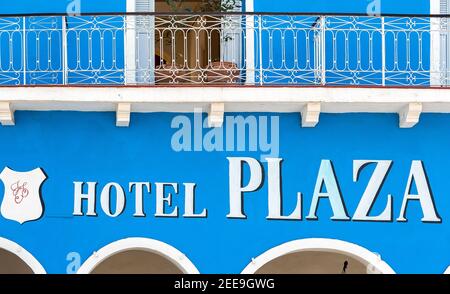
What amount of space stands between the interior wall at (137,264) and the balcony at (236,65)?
3351 millimetres

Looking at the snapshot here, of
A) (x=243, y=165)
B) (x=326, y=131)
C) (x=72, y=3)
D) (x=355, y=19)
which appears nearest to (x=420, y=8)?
(x=355, y=19)

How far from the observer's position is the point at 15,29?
15.1 metres

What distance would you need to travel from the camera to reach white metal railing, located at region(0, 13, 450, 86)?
588 inches

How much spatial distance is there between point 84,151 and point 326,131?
9.49ft

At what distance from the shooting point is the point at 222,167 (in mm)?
14727

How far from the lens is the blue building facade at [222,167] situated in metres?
14.5

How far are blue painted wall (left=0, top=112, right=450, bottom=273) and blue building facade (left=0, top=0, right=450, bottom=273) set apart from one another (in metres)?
0.01

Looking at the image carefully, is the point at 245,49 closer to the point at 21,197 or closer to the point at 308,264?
the point at 21,197

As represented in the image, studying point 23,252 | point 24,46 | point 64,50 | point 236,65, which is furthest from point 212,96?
point 23,252

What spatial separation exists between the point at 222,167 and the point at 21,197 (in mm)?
2389

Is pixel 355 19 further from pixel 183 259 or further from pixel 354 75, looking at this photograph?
pixel 183 259

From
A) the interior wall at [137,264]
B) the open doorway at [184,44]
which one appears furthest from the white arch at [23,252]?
the interior wall at [137,264]

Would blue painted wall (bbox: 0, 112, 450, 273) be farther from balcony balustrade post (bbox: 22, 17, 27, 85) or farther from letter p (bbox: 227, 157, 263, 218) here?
balcony balustrade post (bbox: 22, 17, 27, 85)

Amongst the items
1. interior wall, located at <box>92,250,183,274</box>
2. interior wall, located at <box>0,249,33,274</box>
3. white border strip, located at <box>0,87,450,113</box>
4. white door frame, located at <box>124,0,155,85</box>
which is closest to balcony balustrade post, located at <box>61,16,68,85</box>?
white border strip, located at <box>0,87,450,113</box>
